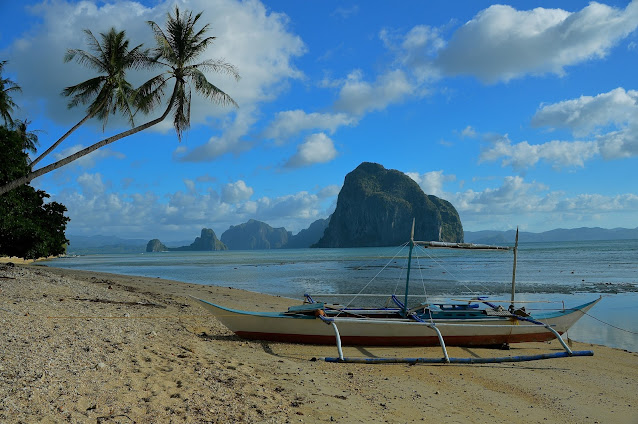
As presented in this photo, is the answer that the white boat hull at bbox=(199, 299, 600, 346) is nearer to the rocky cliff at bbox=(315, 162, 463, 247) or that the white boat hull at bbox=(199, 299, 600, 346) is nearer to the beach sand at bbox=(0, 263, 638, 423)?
the beach sand at bbox=(0, 263, 638, 423)

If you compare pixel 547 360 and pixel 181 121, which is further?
pixel 181 121

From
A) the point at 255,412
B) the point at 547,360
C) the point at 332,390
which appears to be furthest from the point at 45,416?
the point at 547,360

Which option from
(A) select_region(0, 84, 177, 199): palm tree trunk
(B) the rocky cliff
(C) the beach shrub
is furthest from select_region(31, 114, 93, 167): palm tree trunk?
(B) the rocky cliff

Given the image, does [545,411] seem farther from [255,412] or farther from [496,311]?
[496,311]

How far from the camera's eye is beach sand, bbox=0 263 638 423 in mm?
4121

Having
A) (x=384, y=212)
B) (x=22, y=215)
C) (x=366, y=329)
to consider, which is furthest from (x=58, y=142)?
(x=384, y=212)

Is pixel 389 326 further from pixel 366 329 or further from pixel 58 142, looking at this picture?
pixel 58 142

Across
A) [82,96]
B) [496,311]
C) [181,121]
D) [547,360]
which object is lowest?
[547,360]

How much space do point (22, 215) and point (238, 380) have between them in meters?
17.8

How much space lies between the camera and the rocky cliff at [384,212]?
511ft

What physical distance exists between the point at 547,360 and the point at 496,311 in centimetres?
187

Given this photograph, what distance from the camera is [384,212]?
552ft

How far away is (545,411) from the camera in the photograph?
18.4 feet

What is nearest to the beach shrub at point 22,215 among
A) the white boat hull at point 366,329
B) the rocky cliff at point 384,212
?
the white boat hull at point 366,329
